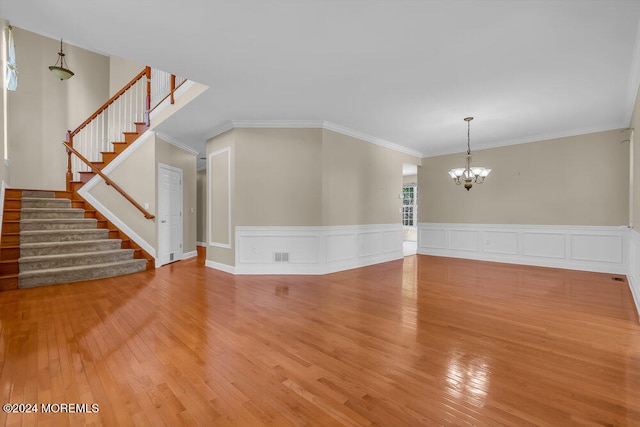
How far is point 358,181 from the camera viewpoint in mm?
5969

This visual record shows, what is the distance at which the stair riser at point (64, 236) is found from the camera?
4.59 metres

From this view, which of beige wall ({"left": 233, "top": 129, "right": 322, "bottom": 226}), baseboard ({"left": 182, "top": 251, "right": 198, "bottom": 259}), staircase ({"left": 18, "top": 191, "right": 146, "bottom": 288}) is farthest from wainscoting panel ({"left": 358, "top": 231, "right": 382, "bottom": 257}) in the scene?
staircase ({"left": 18, "top": 191, "right": 146, "bottom": 288})

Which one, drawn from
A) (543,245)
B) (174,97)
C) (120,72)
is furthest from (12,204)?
(543,245)

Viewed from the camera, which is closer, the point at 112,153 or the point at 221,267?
the point at 221,267

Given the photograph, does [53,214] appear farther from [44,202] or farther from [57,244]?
[57,244]

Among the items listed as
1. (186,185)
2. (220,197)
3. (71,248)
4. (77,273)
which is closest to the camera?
(77,273)

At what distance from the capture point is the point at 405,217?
465 inches

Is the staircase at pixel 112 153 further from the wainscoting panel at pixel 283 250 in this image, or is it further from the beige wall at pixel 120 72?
the wainscoting panel at pixel 283 250

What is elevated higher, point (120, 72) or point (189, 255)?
point (120, 72)

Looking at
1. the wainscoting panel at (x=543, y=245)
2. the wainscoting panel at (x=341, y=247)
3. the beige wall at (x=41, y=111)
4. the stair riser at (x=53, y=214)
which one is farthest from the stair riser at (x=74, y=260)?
the wainscoting panel at (x=543, y=245)

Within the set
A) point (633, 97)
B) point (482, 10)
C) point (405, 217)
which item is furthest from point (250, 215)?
point (405, 217)

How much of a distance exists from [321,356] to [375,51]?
301 centimetres

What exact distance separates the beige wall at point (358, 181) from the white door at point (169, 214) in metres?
3.52

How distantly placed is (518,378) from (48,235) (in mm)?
6687
